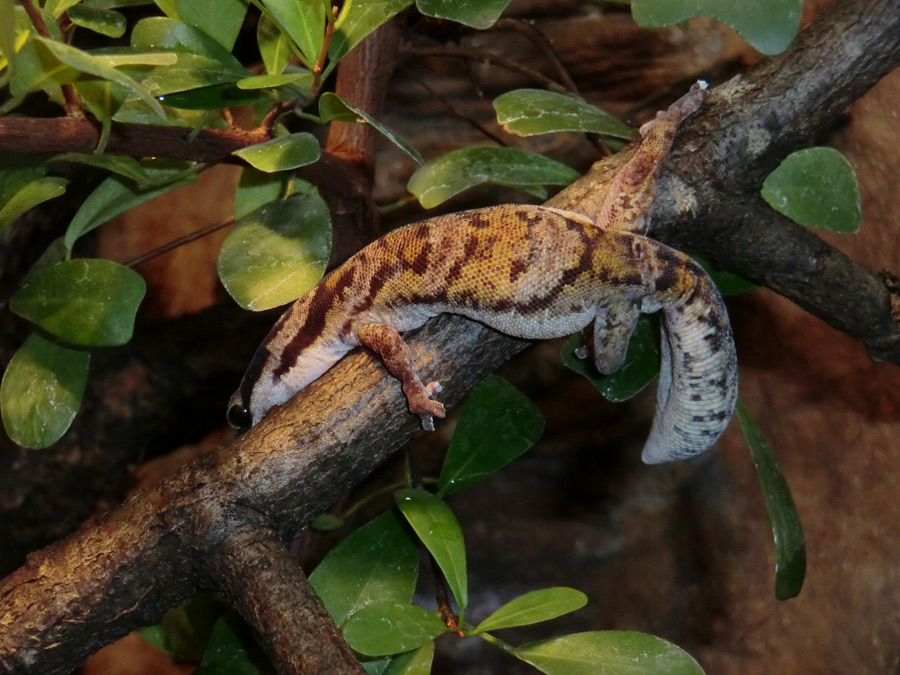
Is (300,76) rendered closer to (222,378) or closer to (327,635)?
(327,635)

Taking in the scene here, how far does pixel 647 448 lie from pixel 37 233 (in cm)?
294

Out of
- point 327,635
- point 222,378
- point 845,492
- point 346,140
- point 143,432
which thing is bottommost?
point 143,432

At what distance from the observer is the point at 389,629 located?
1.74m

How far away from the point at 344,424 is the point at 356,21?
1.12 metres

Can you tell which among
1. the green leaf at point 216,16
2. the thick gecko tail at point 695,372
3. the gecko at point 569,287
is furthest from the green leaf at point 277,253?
the thick gecko tail at point 695,372

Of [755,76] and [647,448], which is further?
[647,448]

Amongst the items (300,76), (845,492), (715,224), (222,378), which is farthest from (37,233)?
(845,492)

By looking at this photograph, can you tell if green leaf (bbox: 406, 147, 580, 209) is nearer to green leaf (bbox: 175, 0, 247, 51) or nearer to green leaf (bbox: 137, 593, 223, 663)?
green leaf (bbox: 175, 0, 247, 51)

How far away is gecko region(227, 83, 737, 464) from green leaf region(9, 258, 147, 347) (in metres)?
0.64

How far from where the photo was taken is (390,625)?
1743mm

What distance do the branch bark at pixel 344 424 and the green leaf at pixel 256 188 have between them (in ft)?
2.49

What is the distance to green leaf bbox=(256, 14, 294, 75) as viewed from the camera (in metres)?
2.18

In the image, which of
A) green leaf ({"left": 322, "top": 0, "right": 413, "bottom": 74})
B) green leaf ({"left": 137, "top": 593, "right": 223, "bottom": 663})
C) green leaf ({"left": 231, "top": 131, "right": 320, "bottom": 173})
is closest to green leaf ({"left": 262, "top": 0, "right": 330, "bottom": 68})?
green leaf ({"left": 322, "top": 0, "right": 413, "bottom": 74})

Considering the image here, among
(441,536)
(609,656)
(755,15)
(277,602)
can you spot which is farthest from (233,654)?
(755,15)
